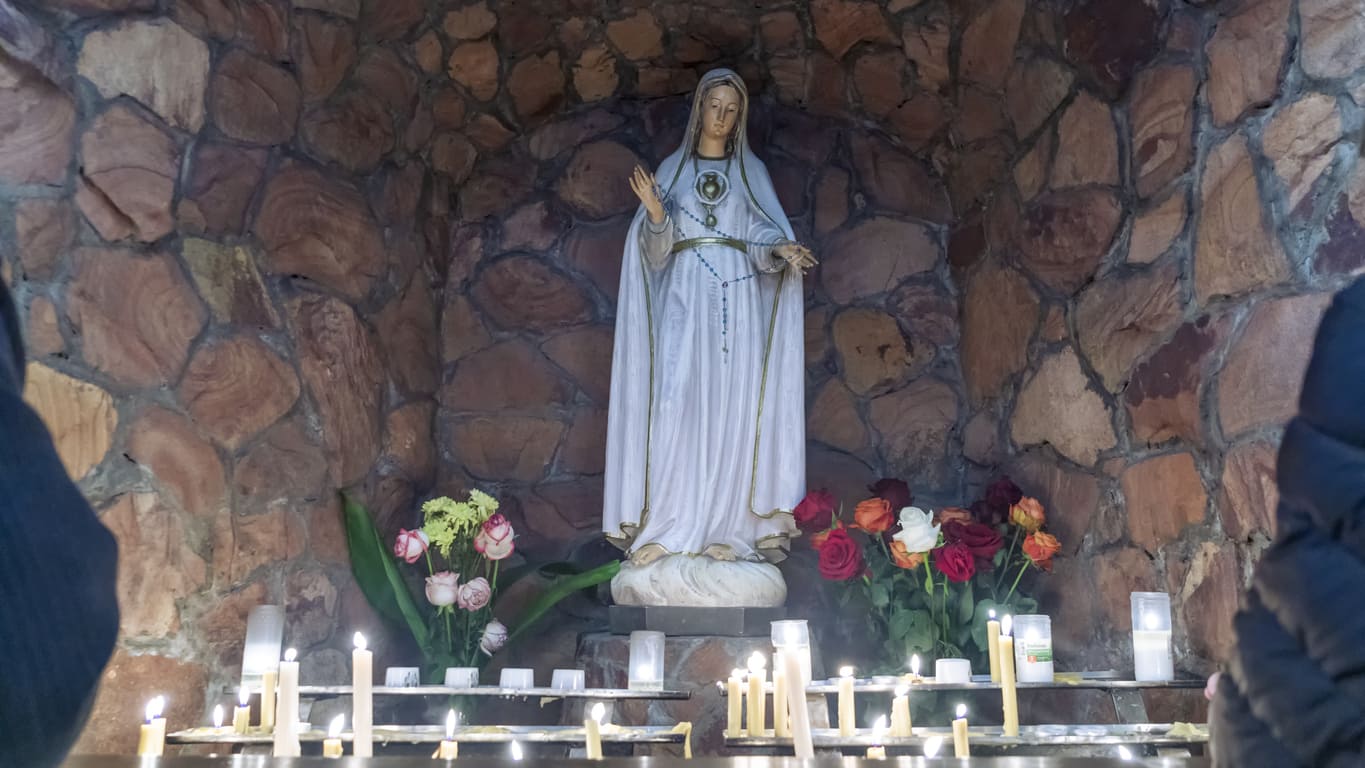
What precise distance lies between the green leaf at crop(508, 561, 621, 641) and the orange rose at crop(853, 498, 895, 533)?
0.82m

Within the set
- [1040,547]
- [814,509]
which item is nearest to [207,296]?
[814,509]

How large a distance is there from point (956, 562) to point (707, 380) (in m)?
1.04

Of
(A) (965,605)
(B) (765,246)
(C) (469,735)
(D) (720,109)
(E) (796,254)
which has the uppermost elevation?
(D) (720,109)

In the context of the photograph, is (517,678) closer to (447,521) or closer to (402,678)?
(402,678)

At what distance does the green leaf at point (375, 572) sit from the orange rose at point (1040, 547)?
6.29 feet

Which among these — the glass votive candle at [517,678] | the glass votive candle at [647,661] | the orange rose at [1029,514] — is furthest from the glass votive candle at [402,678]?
the orange rose at [1029,514]

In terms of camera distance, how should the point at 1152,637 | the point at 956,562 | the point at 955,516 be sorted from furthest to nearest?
1. the point at 955,516
2. the point at 956,562
3. the point at 1152,637

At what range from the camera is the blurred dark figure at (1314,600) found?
36 centimetres

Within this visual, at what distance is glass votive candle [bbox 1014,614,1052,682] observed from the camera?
2.67 metres

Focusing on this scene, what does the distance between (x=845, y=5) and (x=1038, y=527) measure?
7.12 feet

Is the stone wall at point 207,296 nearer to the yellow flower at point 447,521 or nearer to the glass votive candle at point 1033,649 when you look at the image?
the yellow flower at point 447,521

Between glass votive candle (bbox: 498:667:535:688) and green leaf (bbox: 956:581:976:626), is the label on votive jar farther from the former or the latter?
glass votive candle (bbox: 498:667:535:688)

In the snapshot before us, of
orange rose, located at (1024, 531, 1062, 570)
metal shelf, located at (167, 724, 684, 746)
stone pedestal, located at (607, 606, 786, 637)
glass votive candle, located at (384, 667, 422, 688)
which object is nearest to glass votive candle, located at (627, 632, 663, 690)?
metal shelf, located at (167, 724, 684, 746)

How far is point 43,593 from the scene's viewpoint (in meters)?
0.37
